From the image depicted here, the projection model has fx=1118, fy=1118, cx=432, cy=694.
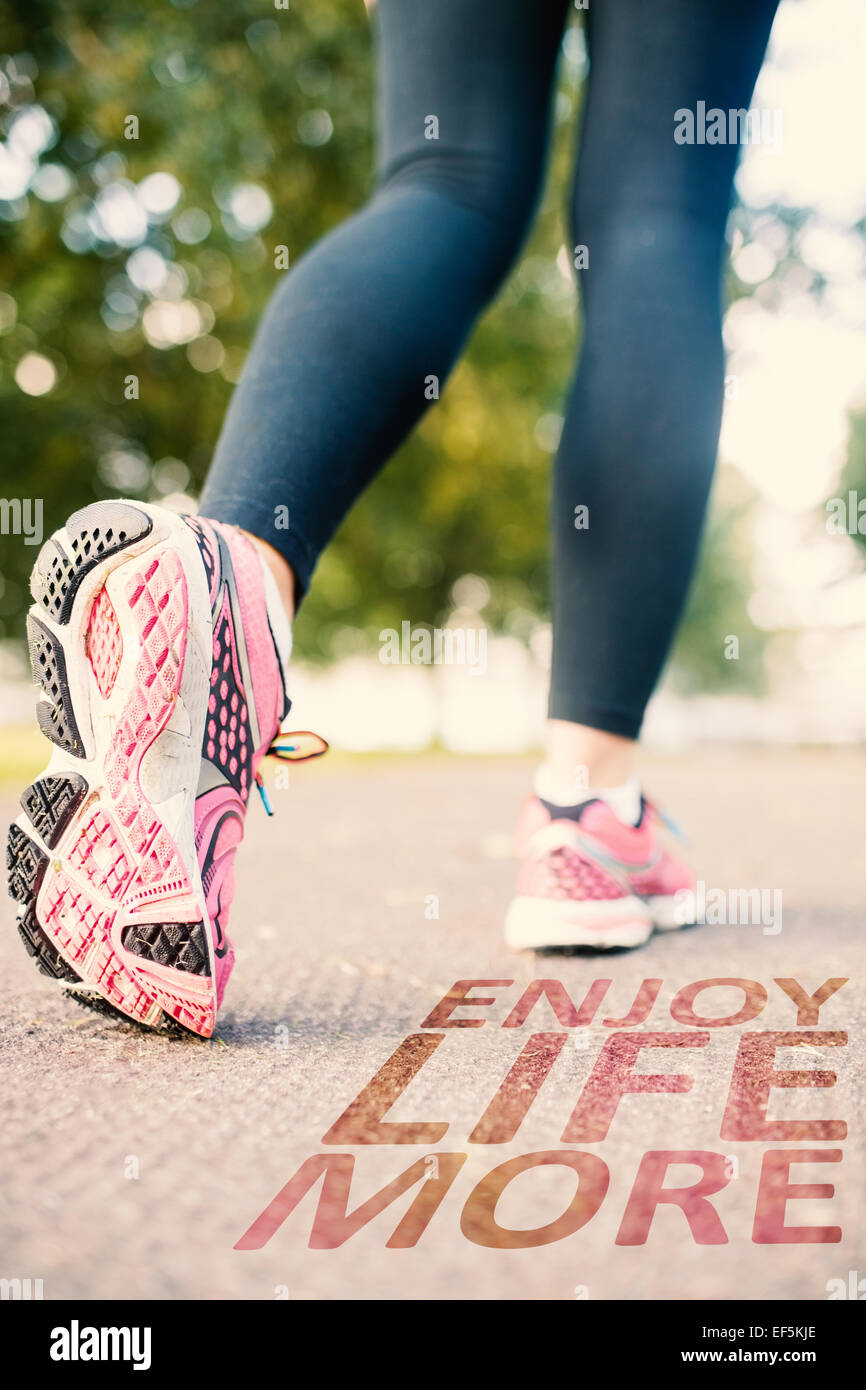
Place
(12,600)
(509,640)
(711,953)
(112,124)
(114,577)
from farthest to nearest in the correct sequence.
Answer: (509,640) → (12,600) → (112,124) → (711,953) → (114,577)

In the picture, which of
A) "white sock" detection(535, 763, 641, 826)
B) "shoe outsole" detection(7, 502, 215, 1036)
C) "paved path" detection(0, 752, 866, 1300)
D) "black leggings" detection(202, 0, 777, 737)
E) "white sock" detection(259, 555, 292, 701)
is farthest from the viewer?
"white sock" detection(535, 763, 641, 826)

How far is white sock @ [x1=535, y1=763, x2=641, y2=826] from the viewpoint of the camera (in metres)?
1.34

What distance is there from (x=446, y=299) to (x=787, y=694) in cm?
3550

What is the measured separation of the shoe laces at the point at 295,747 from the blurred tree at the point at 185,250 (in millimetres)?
5075

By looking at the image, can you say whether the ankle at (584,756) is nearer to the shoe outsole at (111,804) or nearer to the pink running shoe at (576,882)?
the pink running shoe at (576,882)

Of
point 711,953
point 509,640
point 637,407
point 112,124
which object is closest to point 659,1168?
point 711,953

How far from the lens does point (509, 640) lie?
19.7 metres

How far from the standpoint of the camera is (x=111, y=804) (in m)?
0.90

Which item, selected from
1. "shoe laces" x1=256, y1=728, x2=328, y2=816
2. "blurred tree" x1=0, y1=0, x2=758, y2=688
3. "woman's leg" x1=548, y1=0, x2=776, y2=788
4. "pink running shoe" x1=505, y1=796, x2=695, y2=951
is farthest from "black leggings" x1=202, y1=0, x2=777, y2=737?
"blurred tree" x1=0, y1=0, x2=758, y2=688

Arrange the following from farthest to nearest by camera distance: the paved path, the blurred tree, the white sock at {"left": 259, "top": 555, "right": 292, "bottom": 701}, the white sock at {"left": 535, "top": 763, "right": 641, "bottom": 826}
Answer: the blurred tree → the white sock at {"left": 535, "top": 763, "right": 641, "bottom": 826} → the white sock at {"left": 259, "top": 555, "right": 292, "bottom": 701} → the paved path

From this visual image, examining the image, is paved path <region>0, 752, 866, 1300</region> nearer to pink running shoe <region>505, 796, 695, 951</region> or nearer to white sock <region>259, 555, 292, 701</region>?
pink running shoe <region>505, 796, 695, 951</region>

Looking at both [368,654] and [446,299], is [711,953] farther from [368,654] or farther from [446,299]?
[368,654]

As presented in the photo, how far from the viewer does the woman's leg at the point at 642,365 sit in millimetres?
1302

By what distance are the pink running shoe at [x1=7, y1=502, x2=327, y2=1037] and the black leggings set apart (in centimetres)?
34
